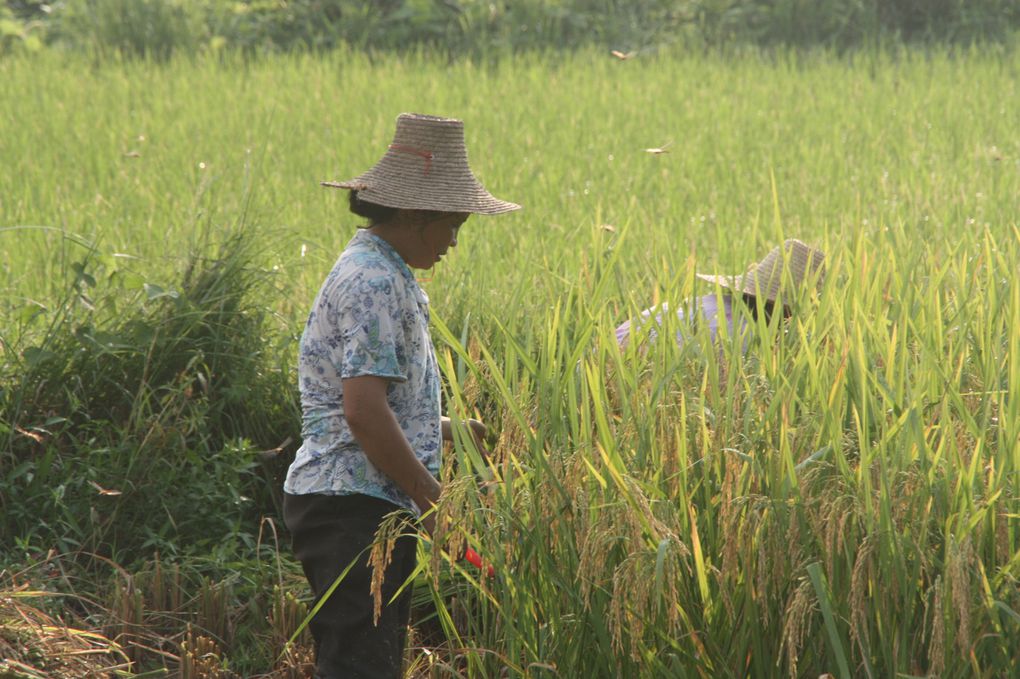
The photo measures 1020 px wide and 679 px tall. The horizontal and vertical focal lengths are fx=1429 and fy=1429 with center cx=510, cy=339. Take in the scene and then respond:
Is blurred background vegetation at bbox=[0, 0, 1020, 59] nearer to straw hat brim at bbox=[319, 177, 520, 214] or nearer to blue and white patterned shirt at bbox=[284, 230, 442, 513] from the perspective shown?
straw hat brim at bbox=[319, 177, 520, 214]

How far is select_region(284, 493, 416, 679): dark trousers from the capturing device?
2791mm

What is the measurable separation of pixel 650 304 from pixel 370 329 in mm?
1240

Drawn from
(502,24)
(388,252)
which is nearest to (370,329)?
(388,252)

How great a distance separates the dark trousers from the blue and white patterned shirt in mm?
39

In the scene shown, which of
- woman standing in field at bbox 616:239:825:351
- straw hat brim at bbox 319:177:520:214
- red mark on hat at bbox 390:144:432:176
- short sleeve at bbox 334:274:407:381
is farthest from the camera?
woman standing in field at bbox 616:239:825:351

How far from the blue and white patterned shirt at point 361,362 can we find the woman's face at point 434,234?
0.06 metres

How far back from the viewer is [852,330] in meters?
2.51

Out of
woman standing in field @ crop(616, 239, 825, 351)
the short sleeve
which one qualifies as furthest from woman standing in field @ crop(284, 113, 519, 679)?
woman standing in field @ crop(616, 239, 825, 351)

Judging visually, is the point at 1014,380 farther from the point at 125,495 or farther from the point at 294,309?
the point at 294,309

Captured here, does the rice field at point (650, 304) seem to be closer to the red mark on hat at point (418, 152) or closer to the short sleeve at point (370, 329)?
the short sleeve at point (370, 329)

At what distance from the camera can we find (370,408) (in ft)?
8.82

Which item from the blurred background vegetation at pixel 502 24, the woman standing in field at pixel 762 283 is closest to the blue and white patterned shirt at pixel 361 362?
the woman standing in field at pixel 762 283

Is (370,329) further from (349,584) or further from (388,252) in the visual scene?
(349,584)

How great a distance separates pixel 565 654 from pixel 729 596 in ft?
1.09
